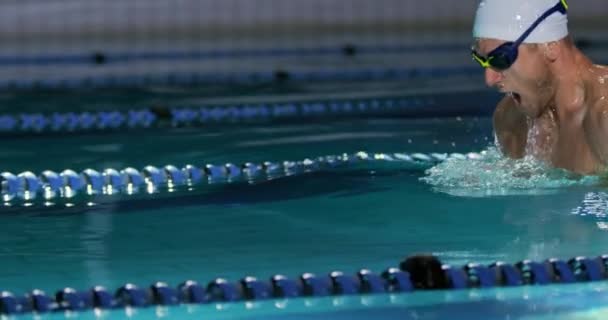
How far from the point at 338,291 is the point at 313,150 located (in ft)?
8.04

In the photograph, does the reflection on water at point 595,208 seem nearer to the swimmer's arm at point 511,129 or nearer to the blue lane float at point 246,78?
the swimmer's arm at point 511,129

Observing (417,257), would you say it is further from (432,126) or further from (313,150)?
(432,126)

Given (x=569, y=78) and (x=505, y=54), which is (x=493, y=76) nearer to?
(x=505, y=54)

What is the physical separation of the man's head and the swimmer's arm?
1.05 ft

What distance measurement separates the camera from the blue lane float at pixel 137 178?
15.0 feet

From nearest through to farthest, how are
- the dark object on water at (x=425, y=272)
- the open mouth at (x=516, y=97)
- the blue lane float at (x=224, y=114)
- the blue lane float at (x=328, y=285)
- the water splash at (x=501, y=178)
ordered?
the blue lane float at (x=328, y=285) → the dark object on water at (x=425, y=272) → the open mouth at (x=516, y=97) → the water splash at (x=501, y=178) → the blue lane float at (x=224, y=114)

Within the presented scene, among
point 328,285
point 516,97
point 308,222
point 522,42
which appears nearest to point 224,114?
point 308,222

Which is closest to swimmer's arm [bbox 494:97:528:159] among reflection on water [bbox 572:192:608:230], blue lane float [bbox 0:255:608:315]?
reflection on water [bbox 572:192:608:230]

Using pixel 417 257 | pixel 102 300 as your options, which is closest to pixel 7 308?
pixel 102 300

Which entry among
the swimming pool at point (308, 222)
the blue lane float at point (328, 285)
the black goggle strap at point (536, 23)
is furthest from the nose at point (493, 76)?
the blue lane float at point (328, 285)

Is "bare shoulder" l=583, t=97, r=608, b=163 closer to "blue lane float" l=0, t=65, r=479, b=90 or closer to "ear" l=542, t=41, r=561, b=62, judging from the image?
"ear" l=542, t=41, r=561, b=62

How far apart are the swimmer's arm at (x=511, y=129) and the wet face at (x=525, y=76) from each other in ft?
0.95

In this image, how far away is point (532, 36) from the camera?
153 inches

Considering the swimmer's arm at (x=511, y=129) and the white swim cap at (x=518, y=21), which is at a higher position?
the white swim cap at (x=518, y=21)
